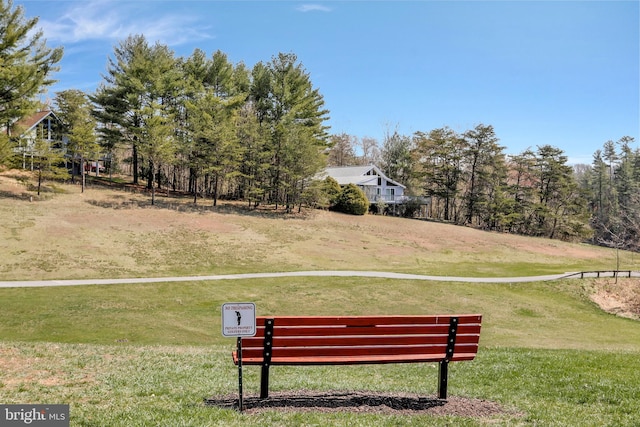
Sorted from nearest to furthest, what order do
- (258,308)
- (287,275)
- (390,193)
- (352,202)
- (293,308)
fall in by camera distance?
1. (258,308)
2. (293,308)
3. (287,275)
4. (352,202)
5. (390,193)

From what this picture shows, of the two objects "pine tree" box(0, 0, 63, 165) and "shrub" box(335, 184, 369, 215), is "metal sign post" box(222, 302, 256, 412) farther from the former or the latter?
"shrub" box(335, 184, 369, 215)

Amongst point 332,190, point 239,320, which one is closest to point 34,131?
point 332,190

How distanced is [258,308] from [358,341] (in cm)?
1540

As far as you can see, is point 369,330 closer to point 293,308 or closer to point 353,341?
point 353,341

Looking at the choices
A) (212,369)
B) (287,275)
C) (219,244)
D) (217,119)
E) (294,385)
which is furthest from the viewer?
(217,119)

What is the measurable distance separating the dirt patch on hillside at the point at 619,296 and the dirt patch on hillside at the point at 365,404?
24.2m

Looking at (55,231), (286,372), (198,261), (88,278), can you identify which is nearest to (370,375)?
(286,372)

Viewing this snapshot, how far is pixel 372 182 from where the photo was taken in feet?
225

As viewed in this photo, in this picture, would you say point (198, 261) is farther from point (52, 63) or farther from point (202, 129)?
point (52, 63)

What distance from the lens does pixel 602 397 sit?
6.25 m

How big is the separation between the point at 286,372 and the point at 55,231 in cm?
3241

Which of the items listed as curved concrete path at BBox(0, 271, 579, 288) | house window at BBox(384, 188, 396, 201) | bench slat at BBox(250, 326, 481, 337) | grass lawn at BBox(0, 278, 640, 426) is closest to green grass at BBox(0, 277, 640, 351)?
grass lawn at BBox(0, 278, 640, 426)

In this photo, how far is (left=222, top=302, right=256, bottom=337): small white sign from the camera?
5.46 metres

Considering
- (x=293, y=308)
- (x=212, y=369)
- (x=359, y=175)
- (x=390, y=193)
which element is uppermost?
(x=359, y=175)
